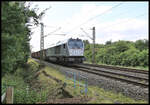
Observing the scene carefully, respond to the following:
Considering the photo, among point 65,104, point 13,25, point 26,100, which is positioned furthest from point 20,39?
point 26,100

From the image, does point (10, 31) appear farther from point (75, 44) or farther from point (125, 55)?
point (125, 55)

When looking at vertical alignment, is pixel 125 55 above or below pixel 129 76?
above

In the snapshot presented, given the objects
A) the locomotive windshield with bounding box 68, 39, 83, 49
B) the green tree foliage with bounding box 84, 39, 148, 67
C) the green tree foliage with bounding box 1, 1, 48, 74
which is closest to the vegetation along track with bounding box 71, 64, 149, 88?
the locomotive windshield with bounding box 68, 39, 83, 49

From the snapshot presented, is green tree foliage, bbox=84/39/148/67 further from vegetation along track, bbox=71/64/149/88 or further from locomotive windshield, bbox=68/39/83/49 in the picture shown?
vegetation along track, bbox=71/64/149/88

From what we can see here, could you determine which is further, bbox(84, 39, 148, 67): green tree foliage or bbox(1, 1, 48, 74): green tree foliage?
bbox(84, 39, 148, 67): green tree foliage

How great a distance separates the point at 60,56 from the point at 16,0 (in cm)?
1861

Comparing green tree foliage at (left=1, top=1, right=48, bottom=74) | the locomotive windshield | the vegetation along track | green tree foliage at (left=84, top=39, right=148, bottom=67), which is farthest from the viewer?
green tree foliage at (left=84, top=39, right=148, bottom=67)

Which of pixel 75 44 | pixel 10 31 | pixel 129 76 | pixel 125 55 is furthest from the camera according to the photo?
pixel 125 55

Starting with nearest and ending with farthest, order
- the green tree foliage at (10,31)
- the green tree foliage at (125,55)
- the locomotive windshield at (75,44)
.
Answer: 1. the green tree foliage at (10,31)
2. the locomotive windshield at (75,44)
3. the green tree foliage at (125,55)

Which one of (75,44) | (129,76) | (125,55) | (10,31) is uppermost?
(75,44)

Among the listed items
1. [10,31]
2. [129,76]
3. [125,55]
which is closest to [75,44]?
[125,55]

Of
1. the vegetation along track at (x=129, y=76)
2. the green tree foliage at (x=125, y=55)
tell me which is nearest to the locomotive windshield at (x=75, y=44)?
the vegetation along track at (x=129, y=76)

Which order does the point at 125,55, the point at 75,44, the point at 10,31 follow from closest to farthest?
the point at 10,31
the point at 75,44
the point at 125,55

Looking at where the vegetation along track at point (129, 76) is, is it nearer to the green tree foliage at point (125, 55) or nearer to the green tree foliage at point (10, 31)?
the green tree foliage at point (10, 31)
